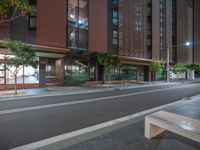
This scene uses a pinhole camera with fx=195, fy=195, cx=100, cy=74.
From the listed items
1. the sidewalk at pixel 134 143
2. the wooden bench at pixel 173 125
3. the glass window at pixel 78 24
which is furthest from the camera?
the glass window at pixel 78 24

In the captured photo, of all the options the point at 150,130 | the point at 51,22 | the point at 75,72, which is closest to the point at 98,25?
the point at 75,72

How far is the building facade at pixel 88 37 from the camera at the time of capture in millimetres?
22828

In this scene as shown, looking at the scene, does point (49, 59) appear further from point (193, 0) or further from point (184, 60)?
point (193, 0)

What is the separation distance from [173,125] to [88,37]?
26.1m

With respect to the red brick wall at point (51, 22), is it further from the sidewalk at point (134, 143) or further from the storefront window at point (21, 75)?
the sidewalk at point (134, 143)

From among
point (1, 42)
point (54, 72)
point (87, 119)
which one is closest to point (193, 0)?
point (54, 72)

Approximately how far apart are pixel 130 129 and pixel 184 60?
5952 centimetres

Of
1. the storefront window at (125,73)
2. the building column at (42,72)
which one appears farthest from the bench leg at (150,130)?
the storefront window at (125,73)

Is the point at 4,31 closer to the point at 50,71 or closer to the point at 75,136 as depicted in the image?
the point at 50,71

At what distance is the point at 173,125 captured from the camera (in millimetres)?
4738

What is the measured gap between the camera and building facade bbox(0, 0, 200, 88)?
22.8m

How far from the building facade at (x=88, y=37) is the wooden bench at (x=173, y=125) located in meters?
18.3

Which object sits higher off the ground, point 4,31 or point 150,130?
point 4,31

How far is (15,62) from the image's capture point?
16750mm
